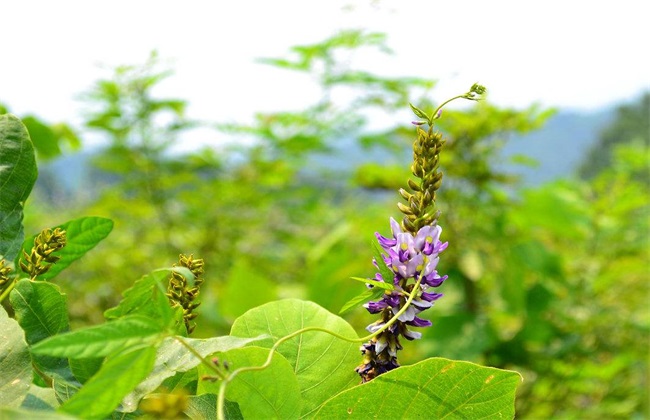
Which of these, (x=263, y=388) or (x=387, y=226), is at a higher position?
(x=263, y=388)

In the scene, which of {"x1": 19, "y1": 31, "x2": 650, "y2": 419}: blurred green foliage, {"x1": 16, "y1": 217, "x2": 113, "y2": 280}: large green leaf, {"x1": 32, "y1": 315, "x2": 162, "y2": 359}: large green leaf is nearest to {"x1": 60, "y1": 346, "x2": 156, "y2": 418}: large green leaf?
{"x1": 32, "y1": 315, "x2": 162, "y2": 359}: large green leaf

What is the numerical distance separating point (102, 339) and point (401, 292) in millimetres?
210

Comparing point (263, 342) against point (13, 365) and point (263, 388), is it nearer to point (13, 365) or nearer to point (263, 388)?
point (263, 388)

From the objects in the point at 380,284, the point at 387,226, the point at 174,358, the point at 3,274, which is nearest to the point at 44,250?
the point at 3,274

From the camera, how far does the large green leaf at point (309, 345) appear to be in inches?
18.2

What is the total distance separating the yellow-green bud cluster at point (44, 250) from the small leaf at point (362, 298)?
21cm

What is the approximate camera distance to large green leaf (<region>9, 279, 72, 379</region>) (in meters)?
0.42

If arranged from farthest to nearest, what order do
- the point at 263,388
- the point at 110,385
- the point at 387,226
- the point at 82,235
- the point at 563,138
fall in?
the point at 563,138, the point at 387,226, the point at 82,235, the point at 263,388, the point at 110,385

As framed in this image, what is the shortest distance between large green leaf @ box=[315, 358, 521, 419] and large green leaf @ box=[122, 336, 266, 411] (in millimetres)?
75

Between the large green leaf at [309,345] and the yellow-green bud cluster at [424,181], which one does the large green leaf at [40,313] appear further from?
the yellow-green bud cluster at [424,181]

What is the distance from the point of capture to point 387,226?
1814mm

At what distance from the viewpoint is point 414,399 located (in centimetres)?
41

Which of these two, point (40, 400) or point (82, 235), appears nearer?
point (40, 400)

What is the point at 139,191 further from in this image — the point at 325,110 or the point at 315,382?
the point at 315,382
